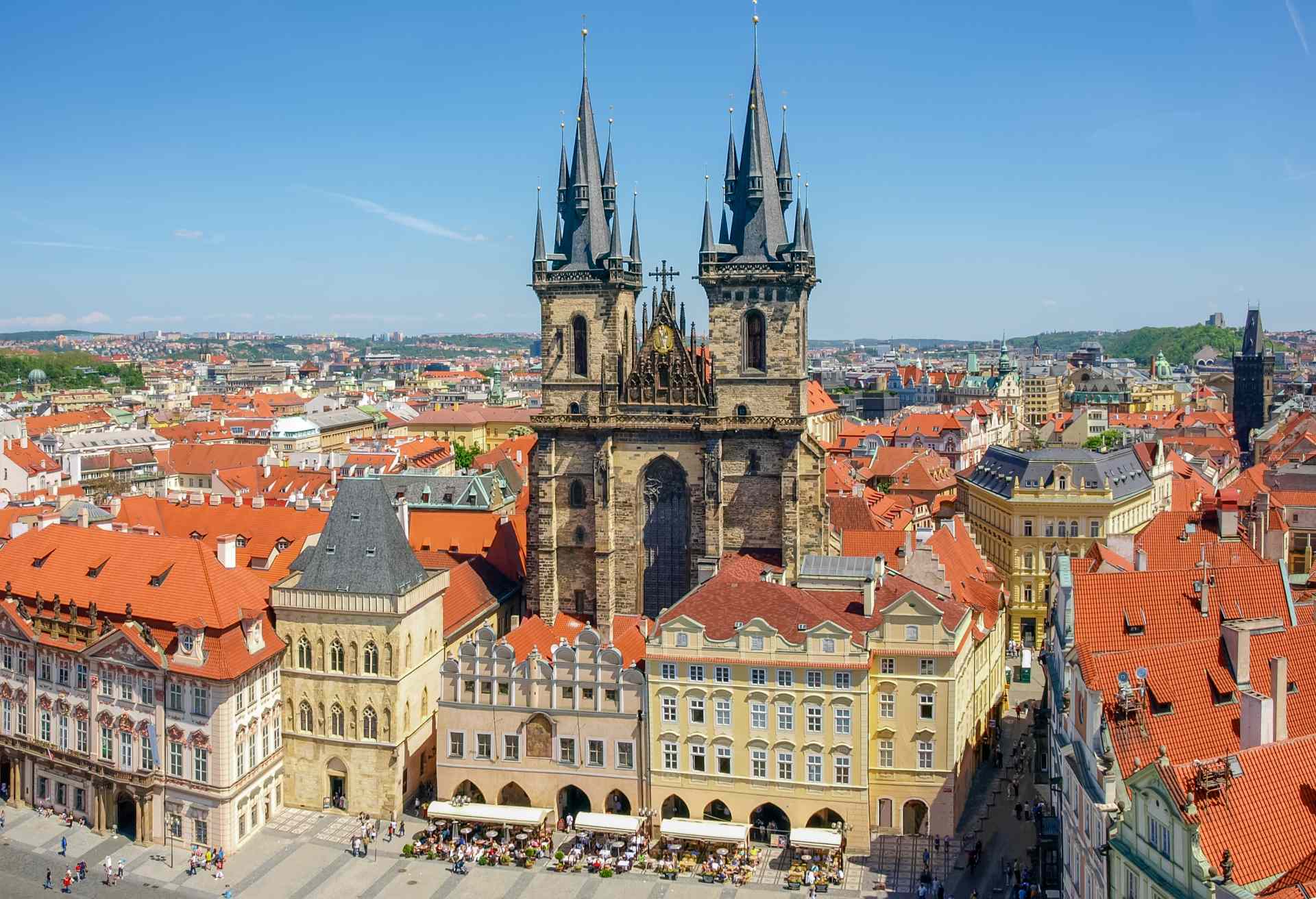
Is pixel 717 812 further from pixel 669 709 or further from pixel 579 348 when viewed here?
pixel 579 348

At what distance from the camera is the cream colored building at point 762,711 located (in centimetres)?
6266

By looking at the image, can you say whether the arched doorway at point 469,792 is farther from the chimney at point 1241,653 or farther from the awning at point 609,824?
the chimney at point 1241,653

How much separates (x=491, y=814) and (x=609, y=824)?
240 inches

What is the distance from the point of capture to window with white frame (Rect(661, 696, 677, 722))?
64.8m

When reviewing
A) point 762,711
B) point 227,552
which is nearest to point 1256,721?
point 762,711

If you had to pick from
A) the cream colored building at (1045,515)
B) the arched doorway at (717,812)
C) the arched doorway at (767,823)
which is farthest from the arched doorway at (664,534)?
the cream colored building at (1045,515)

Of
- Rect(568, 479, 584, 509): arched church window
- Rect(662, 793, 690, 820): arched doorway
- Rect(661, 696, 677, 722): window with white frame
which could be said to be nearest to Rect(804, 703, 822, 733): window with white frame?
Rect(661, 696, 677, 722): window with white frame

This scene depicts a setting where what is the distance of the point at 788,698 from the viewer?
6328cm

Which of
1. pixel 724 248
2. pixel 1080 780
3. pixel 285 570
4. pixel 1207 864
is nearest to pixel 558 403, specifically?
pixel 724 248

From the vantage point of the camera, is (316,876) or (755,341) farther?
(755,341)

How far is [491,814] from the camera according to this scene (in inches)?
2552

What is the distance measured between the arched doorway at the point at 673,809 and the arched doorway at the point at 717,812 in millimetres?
1122

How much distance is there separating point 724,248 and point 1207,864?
56507 mm

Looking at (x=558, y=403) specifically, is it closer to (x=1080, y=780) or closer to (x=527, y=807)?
(x=527, y=807)
